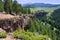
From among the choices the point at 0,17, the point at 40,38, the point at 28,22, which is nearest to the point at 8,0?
the point at 28,22

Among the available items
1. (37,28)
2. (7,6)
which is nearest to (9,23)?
(7,6)

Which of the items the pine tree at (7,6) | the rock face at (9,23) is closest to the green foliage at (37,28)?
the pine tree at (7,6)

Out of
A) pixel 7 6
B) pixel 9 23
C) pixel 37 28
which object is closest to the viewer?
pixel 9 23

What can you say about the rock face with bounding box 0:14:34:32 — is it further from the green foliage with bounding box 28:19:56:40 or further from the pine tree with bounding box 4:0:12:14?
the pine tree with bounding box 4:0:12:14

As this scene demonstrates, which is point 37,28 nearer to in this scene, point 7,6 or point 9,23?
point 7,6

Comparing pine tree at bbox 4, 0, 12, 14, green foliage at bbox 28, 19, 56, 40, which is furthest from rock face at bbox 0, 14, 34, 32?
pine tree at bbox 4, 0, 12, 14

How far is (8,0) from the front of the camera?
309 feet

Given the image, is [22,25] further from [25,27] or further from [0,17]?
[0,17]

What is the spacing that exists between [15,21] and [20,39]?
50.3 ft

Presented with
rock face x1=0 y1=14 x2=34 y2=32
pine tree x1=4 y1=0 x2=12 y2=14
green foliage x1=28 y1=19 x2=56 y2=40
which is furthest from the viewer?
pine tree x1=4 y1=0 x2=12 y2=14

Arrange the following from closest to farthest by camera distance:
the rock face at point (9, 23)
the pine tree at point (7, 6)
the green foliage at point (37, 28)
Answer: the rock face at point (9, 23) → the green foliage at point (37, 28) → the pine tree at point (7, 6)

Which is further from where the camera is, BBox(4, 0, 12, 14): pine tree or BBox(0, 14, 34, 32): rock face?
BBox(4, 0, 12, 14): pine tree

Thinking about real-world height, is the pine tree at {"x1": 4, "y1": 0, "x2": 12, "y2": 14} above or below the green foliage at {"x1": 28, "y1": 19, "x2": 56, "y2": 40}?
above

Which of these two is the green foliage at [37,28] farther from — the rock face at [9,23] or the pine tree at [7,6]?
the rock face at [9,23]
